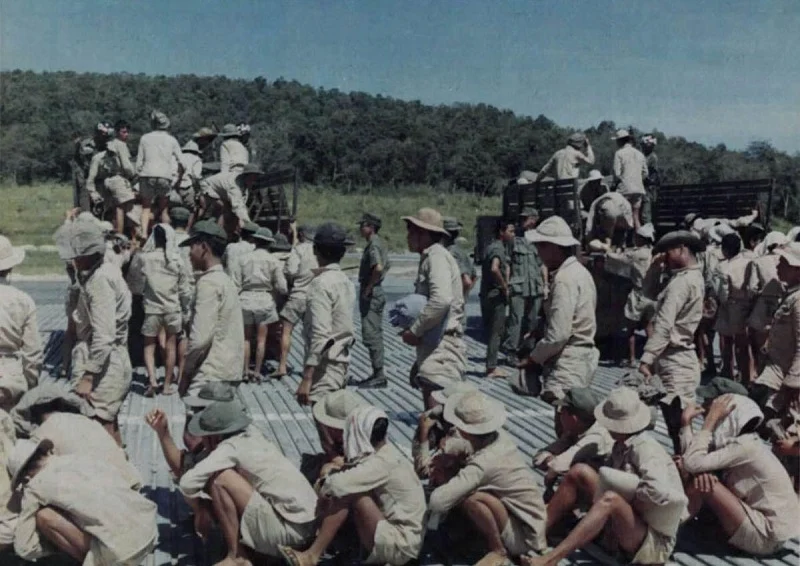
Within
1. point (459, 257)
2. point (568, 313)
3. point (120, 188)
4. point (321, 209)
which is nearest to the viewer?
point (568, 313)

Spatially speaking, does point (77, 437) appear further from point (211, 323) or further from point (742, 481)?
point (742, 481)

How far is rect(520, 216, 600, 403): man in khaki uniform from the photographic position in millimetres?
6090

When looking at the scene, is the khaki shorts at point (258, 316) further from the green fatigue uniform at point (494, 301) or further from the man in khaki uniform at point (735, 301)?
the man in khaki uniform at point (735, 301)

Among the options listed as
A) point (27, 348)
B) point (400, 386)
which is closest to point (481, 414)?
point (27, 348)

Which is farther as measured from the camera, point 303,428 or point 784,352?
point 303,428

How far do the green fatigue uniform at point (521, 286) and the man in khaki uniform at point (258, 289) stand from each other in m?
2.88

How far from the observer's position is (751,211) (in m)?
11.6

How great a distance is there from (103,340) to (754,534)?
13.3 ft

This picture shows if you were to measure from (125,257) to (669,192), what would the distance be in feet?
25.1

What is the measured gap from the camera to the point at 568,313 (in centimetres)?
608

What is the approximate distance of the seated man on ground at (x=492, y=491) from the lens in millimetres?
5004

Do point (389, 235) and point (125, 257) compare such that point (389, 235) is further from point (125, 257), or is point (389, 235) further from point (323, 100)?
point (323, 100)

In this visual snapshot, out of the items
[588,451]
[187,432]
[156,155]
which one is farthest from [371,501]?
[156,155]

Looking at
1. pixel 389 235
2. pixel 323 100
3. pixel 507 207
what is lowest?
pixel 389 235
